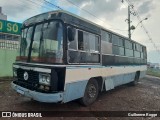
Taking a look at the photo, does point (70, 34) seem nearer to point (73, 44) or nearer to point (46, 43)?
point (73, 44)

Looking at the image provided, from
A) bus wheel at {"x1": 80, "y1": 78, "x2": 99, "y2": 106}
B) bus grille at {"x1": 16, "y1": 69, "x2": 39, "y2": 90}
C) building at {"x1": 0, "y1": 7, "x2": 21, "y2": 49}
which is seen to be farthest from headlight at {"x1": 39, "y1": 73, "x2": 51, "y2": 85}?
building at {"x1": 0, "y1": 7, "x2": 21, "y2": 49}

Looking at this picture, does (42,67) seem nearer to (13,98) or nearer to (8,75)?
(13,98)

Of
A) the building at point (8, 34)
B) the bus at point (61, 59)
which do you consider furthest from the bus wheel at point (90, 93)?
the building at point (8, 34)

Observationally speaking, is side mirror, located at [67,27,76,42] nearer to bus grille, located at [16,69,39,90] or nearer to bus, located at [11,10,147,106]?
bus, located at [11,10,147,106]

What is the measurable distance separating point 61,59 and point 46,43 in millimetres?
759

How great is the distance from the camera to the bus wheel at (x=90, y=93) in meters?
7.11

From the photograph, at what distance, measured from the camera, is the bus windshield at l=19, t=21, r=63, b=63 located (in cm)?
573

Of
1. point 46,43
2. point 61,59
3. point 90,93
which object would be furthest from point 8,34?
point 61,59

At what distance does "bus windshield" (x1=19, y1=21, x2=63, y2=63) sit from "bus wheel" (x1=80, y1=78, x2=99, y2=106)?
2053mm

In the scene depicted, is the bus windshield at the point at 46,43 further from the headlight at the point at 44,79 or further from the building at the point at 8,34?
the building at the point at 8,34

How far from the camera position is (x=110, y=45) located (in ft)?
29.7

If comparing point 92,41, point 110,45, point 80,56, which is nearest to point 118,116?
point 80,56

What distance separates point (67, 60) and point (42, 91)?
47.4 inches

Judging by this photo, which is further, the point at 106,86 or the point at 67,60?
the point at 106,86
